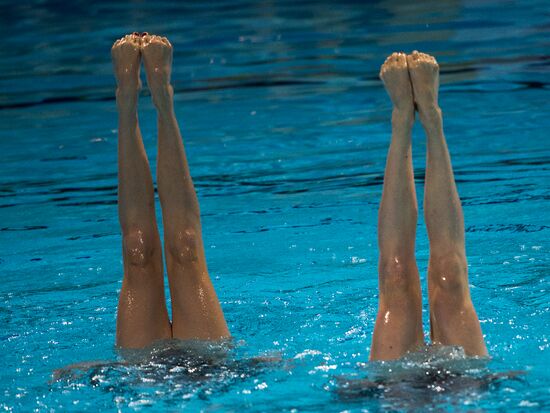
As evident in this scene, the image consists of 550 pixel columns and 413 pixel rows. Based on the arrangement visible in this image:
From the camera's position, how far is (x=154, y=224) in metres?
4.14

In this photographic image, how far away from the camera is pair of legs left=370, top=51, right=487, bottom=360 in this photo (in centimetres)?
367

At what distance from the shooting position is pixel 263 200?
7.21 meters

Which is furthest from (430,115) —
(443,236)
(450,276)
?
(450,276)

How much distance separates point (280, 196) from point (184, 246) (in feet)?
10.5

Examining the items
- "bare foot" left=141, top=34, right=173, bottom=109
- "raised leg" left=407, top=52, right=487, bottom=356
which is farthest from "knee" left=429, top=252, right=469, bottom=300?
"bare foot" left=141, top=34, right=173, bottom=109

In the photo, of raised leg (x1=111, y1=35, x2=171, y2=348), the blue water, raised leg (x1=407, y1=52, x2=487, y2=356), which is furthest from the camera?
raised leg (x1=111, y1=35, x2=171, y2=348)

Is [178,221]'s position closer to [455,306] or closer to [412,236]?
[412,236]

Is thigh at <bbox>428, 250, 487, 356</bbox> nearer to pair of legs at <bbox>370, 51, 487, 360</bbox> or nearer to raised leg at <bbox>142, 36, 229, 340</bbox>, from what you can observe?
pair of legs at <bbox>370, 51, 487, 360</bbox>

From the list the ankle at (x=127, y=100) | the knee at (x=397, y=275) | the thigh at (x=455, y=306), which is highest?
the ankle at (x=127, y=100)

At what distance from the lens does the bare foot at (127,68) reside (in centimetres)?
411

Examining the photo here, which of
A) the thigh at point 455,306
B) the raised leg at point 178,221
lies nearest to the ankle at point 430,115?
the thigh at point 455,306

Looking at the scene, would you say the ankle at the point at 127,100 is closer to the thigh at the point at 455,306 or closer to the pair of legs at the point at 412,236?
the pair of legs at the point at 412,236

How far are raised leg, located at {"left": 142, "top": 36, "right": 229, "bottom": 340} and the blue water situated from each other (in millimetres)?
185

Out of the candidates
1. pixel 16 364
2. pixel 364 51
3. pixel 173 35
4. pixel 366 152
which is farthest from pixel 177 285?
pixel 173 35
